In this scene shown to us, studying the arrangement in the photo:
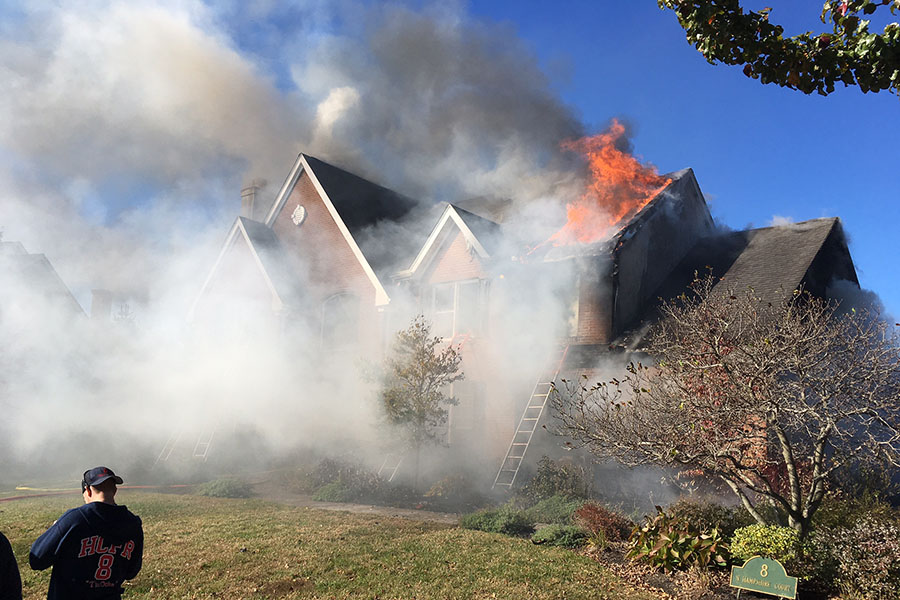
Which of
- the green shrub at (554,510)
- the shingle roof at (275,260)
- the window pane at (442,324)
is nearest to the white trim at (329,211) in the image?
the shingle roof at (275,260)

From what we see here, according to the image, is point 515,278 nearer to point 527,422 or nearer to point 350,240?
point 527,422

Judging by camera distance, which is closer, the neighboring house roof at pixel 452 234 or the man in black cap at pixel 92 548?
the man in black cap at pixel 92 548

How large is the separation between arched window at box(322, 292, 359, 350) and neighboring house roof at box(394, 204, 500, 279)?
8.52ft

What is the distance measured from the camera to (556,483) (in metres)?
13.4

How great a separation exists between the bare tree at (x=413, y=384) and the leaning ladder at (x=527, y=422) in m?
2.00

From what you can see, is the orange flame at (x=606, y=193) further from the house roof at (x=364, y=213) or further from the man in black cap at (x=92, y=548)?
the man in black cap at (x=92, y=548)

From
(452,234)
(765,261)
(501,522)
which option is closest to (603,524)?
(501,522)

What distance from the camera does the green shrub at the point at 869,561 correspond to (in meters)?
6.27

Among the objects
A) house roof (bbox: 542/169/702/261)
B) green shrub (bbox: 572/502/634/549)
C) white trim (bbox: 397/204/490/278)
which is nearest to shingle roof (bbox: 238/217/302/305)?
white trim (bbox: 397/204/490/278)

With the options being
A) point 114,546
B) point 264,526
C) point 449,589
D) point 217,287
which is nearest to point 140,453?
point 217,287

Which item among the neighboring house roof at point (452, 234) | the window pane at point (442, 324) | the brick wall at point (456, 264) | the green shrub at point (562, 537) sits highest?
the neighboring house roof at point (452, 234)

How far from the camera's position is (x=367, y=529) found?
1012cm

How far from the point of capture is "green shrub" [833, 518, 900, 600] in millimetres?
6273

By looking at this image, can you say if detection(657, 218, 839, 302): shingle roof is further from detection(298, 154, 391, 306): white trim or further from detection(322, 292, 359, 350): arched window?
detection(322, 292, 359, 350): arched window
